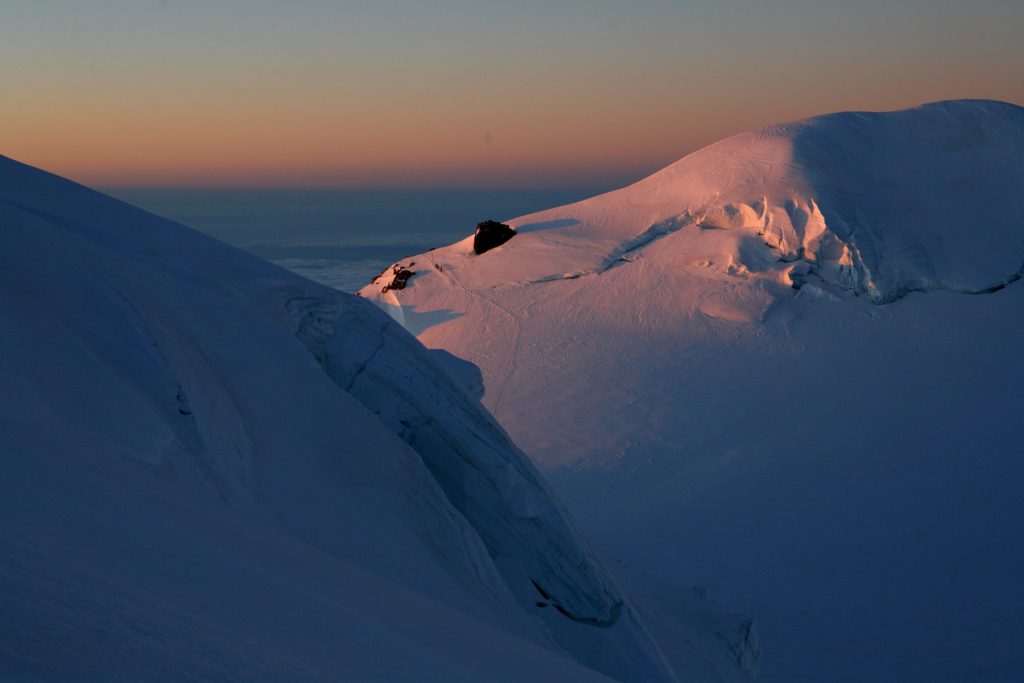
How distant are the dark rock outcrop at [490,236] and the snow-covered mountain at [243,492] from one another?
10879 mm

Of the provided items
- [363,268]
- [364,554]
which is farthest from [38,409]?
[363,268]

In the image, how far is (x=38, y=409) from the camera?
3.03 meters

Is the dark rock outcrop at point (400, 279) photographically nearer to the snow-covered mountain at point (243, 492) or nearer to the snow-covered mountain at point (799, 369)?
the snow-covered mountain at point (799, 369)

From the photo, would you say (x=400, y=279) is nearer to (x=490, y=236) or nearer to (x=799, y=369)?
(x=490, y=236)

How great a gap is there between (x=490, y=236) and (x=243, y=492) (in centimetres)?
1417

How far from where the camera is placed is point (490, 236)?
17.8m

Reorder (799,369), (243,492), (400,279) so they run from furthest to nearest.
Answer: (400,279), (799,369), (243,492)

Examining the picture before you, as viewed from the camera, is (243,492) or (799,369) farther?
(799,369)

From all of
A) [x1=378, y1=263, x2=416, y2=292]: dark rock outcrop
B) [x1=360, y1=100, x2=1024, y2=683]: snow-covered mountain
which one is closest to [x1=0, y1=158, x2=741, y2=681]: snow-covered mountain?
[x1=360, y1=100, x2=1024, y2=683]: snow-covered mountain

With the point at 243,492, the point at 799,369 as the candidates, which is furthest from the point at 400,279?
the point at 243,492

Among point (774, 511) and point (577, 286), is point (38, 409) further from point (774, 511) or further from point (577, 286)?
point (577, 286)

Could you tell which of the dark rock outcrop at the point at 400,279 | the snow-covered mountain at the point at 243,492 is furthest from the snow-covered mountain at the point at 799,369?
the snow-covered mountain at the point at 243,492

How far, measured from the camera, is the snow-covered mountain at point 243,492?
1896 mm

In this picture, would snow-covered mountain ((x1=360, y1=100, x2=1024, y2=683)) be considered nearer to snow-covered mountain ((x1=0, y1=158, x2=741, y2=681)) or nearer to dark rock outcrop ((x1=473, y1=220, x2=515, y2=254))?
dark rock outcrop ((x1=473, y1=220, x2=515, y2=254))
